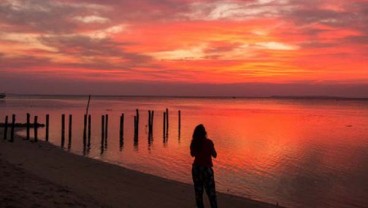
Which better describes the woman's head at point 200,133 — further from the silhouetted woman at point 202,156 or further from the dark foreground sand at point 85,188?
the dark foreground sand at point 85,188

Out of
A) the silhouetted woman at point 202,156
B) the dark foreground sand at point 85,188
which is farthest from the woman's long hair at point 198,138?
the dark foreground sand at point 85,188

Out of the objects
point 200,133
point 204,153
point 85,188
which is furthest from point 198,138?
point 85,188

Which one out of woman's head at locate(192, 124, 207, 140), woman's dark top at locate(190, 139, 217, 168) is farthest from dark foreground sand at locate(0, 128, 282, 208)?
woman's head at locate(192, 124, 207, 140)

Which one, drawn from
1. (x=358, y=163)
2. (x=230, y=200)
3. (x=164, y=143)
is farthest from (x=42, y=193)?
(x=164, y=143)

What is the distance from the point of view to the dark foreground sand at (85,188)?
378 inches

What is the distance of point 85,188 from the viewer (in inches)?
495

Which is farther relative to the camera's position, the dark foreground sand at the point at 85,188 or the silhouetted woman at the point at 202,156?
the dark foreground sand at the point at 85,188

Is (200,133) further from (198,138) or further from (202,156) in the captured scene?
(202,156)

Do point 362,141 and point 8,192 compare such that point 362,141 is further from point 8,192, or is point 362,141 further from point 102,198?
point 8,192

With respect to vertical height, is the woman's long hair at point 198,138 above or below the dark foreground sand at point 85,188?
above

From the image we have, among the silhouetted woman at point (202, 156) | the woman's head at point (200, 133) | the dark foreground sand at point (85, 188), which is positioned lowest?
the dark foreground sand at point (85, 188)

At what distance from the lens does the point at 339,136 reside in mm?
45094

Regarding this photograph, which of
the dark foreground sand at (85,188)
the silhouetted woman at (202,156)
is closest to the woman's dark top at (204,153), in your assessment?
the silhouetted woman at (202,156)

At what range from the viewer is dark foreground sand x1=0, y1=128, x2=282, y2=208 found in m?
9.61
